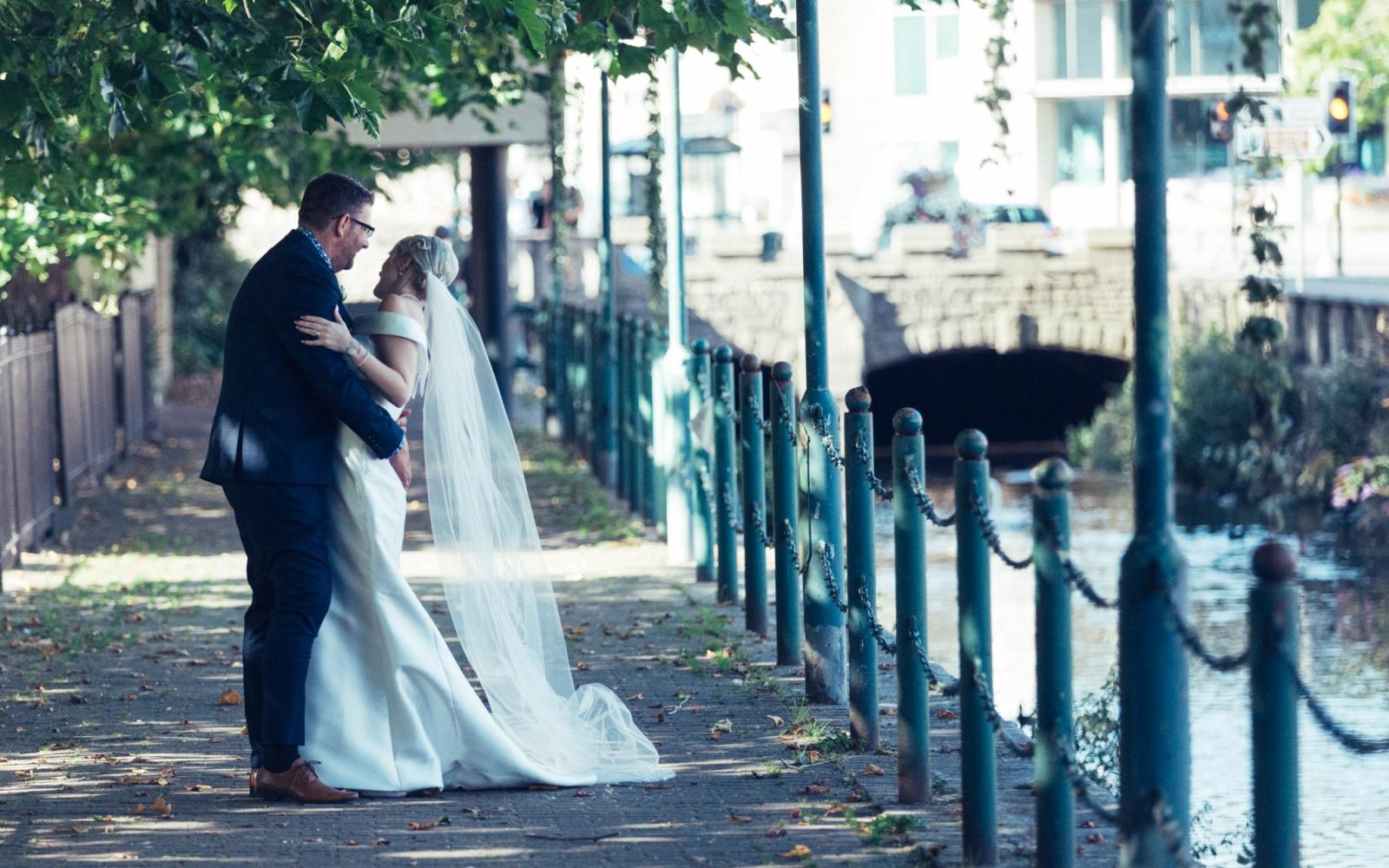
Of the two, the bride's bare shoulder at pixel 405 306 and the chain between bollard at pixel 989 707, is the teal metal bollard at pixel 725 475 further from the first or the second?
the chain between bollard at pixel 989 707

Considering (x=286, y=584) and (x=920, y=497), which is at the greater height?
(x=920, y=497)

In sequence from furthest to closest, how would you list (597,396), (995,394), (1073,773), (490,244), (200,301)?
1. (995,394)
2. (200,301)
3. (490,244)
4. (597,396)
5. (1073,773)

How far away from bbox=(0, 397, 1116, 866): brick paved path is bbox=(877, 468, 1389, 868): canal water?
54.5 inches

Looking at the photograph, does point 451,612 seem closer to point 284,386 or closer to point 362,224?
point 284,386

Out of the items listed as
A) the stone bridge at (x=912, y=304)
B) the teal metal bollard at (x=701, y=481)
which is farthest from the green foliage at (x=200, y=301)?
the teal metal bollard at (x=701, y=481)

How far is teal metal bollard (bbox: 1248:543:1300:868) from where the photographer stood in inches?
158

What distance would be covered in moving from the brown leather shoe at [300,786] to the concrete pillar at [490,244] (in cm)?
1654

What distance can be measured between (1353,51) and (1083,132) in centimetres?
1334

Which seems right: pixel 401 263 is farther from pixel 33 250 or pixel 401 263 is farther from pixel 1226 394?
pixel 1226 394

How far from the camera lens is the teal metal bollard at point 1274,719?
4.02 m

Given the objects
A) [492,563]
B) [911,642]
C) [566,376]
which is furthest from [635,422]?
[911,642]

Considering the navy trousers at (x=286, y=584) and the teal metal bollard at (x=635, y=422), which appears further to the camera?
the teal metal bollard at (x=635, y=422)

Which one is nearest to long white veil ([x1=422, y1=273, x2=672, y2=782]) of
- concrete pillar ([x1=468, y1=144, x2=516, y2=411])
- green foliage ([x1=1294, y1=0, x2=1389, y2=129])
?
concrete pillar ([x1=468, y1=144, x2=516, y2=411])

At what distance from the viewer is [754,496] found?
948 cm
